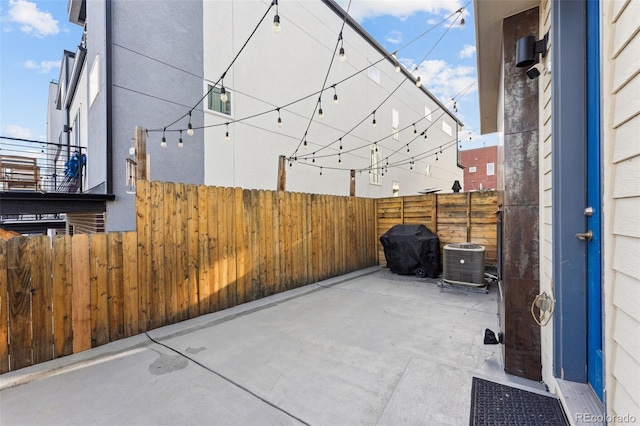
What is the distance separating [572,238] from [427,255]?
4656 mm

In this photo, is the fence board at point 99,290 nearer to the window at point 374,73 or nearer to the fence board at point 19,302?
the fence board at point 19,302

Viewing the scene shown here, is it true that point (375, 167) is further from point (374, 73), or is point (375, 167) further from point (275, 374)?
point (275, 374)

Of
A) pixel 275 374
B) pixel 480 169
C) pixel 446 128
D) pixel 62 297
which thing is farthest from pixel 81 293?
pixel 480 169

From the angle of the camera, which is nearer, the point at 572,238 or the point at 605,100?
the point at 605,100

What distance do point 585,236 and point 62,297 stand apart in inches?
170

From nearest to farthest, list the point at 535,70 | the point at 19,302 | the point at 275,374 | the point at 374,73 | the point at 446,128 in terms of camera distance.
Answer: the point at 535,70 < the point at 275,374 < the point at 19,302 < the point at 374,73 < the point at 446,128

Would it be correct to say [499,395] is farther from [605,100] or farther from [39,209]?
[39,209]

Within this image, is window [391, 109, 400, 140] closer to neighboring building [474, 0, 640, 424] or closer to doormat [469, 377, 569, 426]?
neighboring building [474, 0, 640, 424]

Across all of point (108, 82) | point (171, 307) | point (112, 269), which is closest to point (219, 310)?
point (171, 307)

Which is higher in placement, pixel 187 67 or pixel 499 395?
pixel 187 67

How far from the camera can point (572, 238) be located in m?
1.73

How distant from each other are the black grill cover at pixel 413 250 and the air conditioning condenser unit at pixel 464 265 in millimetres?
796

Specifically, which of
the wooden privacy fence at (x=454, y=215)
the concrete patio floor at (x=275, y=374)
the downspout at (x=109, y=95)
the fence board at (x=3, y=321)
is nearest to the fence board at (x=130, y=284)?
the concrete patio floor at (x=275, y=374)

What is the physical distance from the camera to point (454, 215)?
6.42 meters
